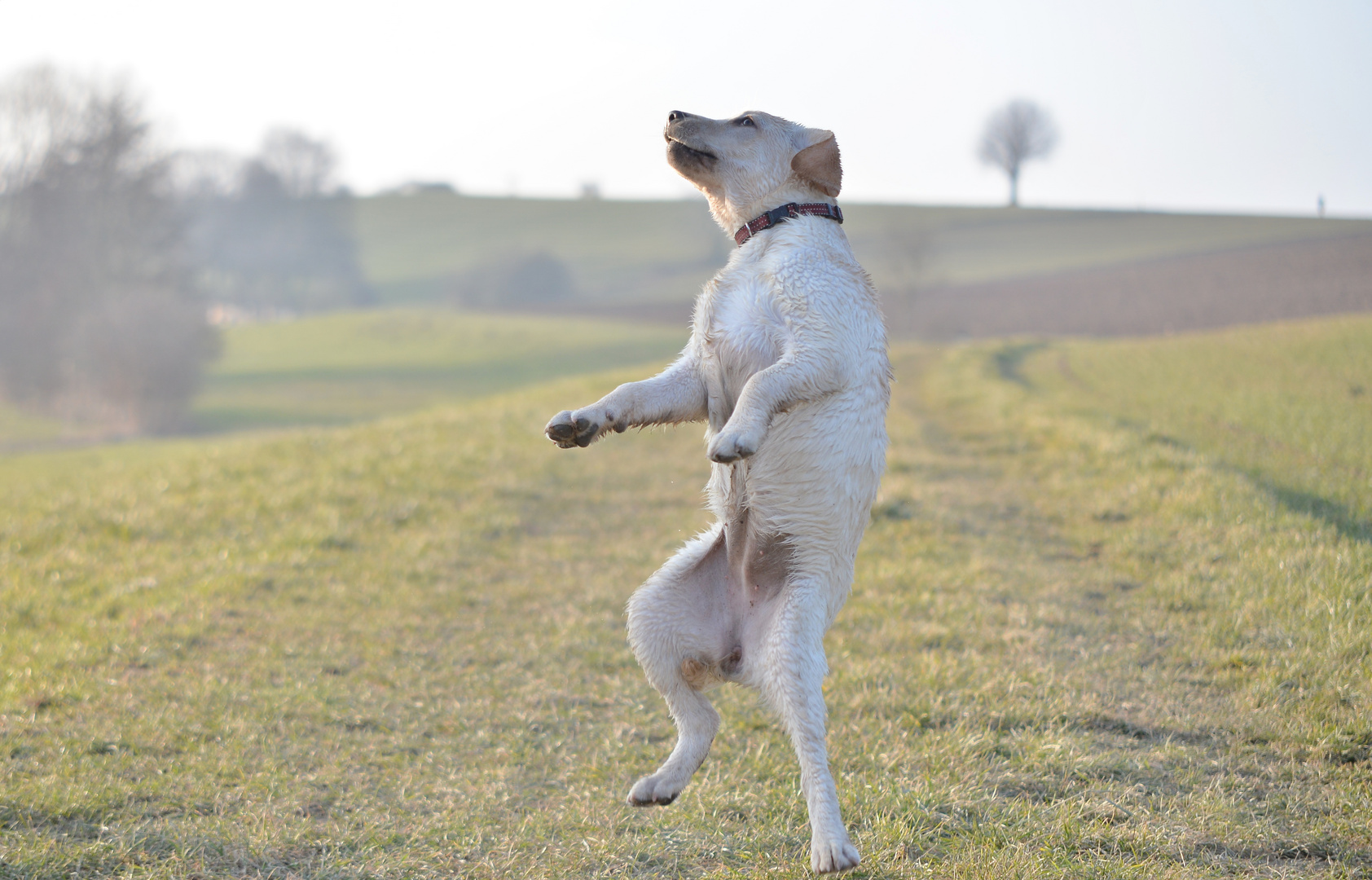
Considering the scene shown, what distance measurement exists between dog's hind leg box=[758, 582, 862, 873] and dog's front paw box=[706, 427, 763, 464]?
598mm

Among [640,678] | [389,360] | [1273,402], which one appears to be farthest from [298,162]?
[640,678]

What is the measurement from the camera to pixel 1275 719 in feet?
14.4

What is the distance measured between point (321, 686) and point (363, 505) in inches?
187

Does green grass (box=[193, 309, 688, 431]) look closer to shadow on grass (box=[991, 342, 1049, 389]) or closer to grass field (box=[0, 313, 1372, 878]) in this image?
shadow on grass (box=[991, 342, 1049, 389])

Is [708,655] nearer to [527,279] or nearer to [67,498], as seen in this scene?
[67,498]

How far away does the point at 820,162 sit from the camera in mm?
3359

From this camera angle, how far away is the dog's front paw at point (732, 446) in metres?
2.74

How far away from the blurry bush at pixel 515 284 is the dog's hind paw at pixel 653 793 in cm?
5822

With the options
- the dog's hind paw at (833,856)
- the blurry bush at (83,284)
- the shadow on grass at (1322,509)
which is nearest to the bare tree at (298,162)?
the blurry bush at (83,284)

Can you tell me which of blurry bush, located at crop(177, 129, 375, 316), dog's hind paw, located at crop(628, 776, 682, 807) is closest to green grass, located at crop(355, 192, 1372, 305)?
blurry bush, located at crop(177, 129, 375, 316)

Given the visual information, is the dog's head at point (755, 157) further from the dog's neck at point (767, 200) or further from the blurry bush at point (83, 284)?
the blurry bush at point (83, 284)

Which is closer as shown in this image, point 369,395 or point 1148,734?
point 1148,734

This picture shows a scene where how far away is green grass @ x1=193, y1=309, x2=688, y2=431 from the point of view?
116 ft

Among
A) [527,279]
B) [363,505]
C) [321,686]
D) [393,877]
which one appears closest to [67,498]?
[363,505]
